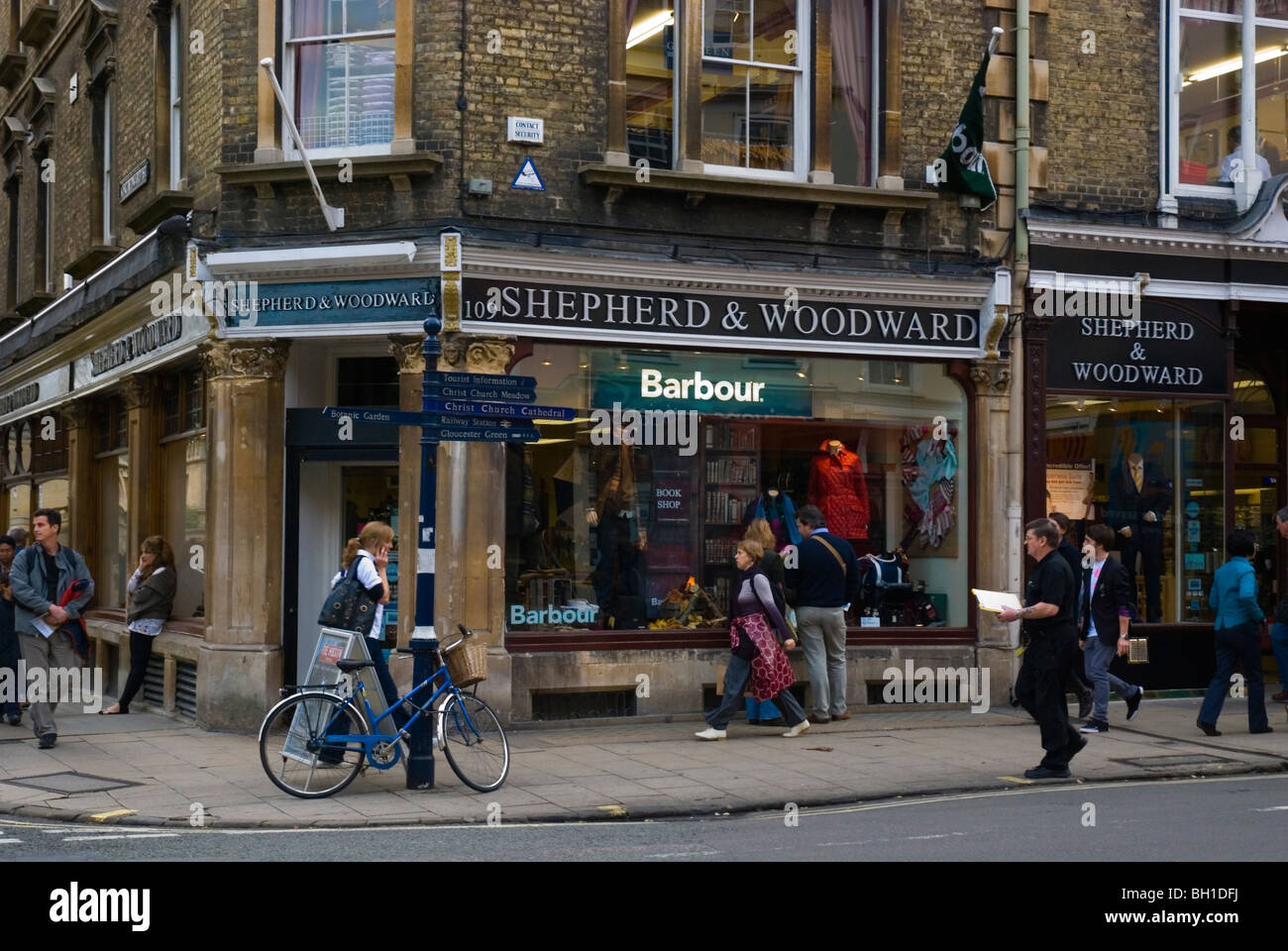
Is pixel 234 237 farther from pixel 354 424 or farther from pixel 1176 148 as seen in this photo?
pixel 1176 148

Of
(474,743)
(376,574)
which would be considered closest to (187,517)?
(376,574)

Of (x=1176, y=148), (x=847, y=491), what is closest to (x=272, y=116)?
(x=847, y=491)

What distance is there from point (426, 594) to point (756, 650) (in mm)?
3819

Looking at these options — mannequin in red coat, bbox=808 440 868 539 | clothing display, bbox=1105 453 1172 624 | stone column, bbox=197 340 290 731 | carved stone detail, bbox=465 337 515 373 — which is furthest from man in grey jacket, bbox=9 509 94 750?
clothing display, bbox=1105 453 1172 624

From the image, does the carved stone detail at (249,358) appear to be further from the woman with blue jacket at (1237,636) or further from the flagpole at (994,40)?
the woman with blue jacket at (1237,636)

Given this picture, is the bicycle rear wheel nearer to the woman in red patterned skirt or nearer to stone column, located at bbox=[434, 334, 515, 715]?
stone column, located at bbox=[434, 334, 515, 715]

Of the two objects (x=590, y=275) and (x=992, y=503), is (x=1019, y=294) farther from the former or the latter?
(x=590, y=275)

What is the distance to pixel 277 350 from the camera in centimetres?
1469

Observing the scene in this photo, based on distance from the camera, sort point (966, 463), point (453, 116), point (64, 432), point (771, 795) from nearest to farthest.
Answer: point (771, 795)
point (453, 116)
point (966, 463)
point (64, 432)

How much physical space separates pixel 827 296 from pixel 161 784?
25.3 ft

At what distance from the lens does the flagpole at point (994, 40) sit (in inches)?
611

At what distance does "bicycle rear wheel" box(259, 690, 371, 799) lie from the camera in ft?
34.9

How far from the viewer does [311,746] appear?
10.6 meters

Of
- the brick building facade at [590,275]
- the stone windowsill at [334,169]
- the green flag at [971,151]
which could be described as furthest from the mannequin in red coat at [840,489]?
the stone windowsill at [334,169]
